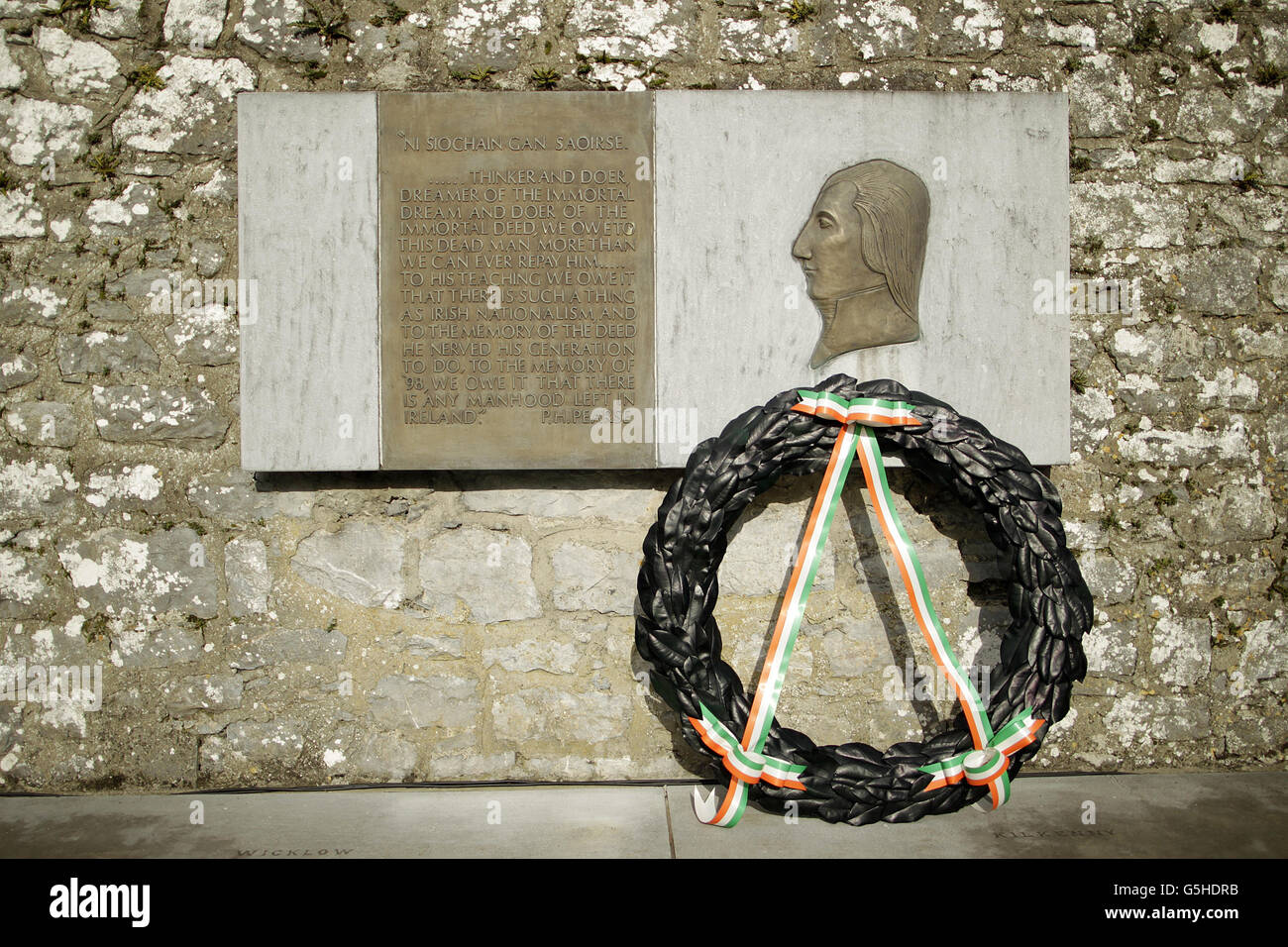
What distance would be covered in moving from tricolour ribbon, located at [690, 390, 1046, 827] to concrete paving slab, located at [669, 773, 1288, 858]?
13 centimetres

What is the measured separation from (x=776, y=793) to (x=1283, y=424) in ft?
7.90

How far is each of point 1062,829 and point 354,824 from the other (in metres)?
2.35

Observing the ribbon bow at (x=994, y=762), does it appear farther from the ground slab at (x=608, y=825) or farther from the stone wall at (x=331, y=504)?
the stone wall at (x=331, y=504)

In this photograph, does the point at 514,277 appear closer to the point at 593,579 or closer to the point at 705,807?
the point at 593,579

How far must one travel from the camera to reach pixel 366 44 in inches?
143

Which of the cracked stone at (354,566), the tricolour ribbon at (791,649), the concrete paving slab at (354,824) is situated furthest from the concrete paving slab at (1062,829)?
the cracked stone at (354,566)

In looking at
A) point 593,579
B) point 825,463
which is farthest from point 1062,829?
point 593,579

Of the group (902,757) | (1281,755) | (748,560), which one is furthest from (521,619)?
(1281,755)

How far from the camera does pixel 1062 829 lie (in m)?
3.28

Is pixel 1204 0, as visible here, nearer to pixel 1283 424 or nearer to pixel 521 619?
pixel 1283 424

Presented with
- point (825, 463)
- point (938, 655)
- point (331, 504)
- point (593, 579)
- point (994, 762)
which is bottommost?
point (994, 762)

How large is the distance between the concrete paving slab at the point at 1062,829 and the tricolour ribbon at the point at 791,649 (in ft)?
0.41

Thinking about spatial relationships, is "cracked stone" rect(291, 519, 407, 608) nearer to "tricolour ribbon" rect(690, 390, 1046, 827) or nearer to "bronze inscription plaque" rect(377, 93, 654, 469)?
"bronze inscription plaque" rect(377, 93, 654, 469)

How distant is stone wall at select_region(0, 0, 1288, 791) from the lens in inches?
143
